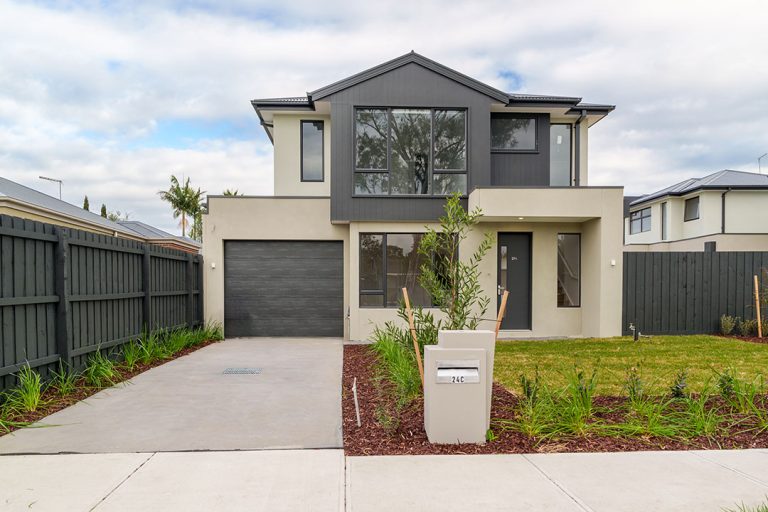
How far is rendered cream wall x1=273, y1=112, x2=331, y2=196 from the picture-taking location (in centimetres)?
1230

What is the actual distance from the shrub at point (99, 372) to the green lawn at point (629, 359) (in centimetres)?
549

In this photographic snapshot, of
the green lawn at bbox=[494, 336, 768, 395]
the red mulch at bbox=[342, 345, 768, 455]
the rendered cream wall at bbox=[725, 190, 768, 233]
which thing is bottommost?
the green lawn at bbox=[494, 336, 768, 395]

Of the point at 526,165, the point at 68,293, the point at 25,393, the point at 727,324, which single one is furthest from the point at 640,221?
the point at 25,393

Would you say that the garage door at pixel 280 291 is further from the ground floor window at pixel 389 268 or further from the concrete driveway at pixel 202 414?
the concrete driveway at pixel 202 414

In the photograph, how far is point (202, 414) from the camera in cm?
512

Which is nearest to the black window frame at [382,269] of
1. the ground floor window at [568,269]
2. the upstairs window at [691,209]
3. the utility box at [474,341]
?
the ground floor window at [568,269]

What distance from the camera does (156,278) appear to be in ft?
30.1

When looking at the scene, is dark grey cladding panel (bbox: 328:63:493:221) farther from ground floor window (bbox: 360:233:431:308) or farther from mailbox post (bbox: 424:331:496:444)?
mailbox post (bbox: 424:331:496:444)

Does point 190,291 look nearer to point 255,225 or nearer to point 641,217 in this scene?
point 255,225

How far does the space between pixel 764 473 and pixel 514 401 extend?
226 centimetres

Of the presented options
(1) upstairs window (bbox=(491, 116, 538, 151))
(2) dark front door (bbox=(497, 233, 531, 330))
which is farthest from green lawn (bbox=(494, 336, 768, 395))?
(1) upstairs window (bbox=(491, 116, 538, 151))

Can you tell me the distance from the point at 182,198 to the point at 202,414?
36834mm

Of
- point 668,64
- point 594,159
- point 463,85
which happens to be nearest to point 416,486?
point 463,85

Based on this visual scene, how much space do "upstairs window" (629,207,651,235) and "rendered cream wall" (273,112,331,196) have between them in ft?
62.4
